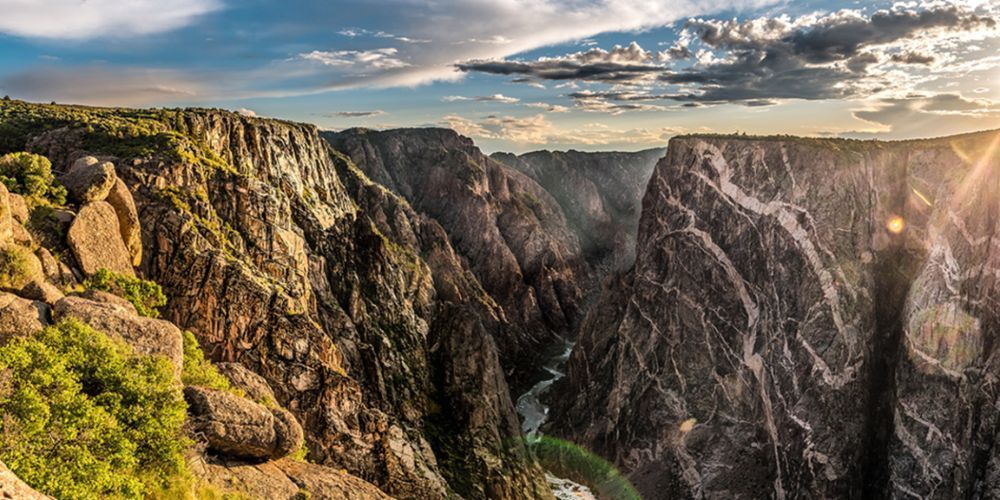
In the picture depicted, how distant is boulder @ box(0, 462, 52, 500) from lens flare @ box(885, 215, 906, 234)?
78440 mm

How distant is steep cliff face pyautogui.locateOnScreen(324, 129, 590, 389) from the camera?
155750 millimetres

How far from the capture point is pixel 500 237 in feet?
566

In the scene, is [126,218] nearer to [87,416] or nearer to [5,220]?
[5,220]

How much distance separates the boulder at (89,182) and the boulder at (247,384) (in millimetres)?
16273

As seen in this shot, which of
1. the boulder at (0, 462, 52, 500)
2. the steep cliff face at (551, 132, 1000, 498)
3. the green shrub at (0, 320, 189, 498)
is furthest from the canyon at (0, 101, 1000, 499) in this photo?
the boulder at (0, 462, 52, 500)

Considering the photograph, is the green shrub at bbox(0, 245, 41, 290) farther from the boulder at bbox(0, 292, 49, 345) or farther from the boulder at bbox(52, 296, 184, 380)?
the boulder at bbox(0, 292, 49, 345)

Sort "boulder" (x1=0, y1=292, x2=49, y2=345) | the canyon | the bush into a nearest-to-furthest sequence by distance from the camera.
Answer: "boulder" (x1=0, y1=292, x2=49, y2=345), the bush, the canyon

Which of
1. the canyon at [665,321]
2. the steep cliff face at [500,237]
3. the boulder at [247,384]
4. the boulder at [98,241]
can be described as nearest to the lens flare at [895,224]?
the canyon at [665,321]

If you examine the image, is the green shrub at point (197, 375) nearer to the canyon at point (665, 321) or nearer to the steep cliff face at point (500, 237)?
the canyon at point (665, 321)

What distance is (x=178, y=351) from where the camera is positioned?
28.7 m

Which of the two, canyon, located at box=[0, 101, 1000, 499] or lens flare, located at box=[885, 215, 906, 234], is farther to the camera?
lens flare, located at box=[885, 215, 906, 234]

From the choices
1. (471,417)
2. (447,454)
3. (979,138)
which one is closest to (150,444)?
(447,454)

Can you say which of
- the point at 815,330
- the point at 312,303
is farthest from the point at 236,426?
the point at 815,330

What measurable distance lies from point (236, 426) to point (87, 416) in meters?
7.10
